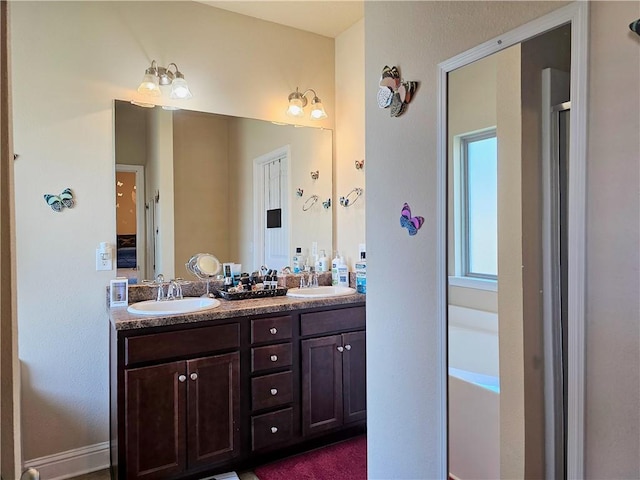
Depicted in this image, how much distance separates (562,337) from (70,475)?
8.23 feet

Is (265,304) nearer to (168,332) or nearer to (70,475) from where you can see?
(168,332)

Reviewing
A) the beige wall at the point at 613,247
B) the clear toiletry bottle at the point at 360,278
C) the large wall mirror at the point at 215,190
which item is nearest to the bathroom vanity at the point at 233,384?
the clear toiletry bottle at the point at 360,278

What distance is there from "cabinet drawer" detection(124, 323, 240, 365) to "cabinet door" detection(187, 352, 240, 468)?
2.5 inches

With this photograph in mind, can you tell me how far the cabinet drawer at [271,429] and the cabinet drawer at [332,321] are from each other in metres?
0.46

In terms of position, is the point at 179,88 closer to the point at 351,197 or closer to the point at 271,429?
the point at 351,197

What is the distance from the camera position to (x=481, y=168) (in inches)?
43.3

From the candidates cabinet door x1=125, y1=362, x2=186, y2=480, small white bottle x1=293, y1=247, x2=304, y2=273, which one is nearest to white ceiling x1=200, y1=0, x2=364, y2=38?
small white bottle x1=293, y1=247, x2=304, y2=273

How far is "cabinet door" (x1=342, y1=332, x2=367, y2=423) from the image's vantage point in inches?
99.0

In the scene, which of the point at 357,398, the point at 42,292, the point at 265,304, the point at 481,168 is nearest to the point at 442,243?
the point at 481,168

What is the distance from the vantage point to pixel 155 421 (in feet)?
6.48

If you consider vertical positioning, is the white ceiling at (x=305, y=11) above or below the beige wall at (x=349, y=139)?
above

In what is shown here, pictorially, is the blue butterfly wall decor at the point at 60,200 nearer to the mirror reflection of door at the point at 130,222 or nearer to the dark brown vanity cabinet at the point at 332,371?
the mirror reflection of door at the point at 130,222

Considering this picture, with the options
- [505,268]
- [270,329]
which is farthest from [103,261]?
[505,268]

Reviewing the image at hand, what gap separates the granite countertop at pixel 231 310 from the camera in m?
1.92
